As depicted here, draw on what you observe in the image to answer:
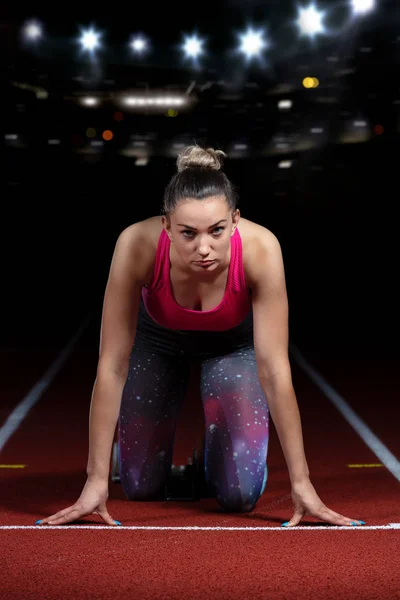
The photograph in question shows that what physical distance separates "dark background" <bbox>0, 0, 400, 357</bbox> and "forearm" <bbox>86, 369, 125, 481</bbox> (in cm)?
2257

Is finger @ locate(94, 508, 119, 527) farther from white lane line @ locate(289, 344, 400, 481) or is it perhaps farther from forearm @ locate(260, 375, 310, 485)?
white lane line @ locate(289, 344, 400, 481)

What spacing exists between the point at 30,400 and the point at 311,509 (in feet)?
15.9

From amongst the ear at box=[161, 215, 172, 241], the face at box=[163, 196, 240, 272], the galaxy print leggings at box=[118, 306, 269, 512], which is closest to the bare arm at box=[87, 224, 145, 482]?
the ear at box=[161, 215, 172, 241]

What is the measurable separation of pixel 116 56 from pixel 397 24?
374 inches

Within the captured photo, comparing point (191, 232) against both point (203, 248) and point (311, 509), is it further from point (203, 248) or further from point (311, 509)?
point (311, 509)

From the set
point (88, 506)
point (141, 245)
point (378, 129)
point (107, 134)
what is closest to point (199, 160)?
point (141, 245)

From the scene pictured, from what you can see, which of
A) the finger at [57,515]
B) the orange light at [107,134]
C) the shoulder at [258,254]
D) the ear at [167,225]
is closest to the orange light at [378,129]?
the orange light at [107,134]

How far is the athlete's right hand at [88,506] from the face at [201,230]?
998 mm

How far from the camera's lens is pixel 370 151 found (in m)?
31.0

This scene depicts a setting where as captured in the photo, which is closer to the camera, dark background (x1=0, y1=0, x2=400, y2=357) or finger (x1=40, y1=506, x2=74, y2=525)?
finger (x1=40, y1=506, x2=74, y2=525)

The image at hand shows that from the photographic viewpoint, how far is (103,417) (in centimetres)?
447

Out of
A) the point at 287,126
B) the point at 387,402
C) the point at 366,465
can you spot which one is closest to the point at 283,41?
the point at 287,126

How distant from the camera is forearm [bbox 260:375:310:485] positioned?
4379 millimetres

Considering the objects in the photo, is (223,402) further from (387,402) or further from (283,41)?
(283,41)
